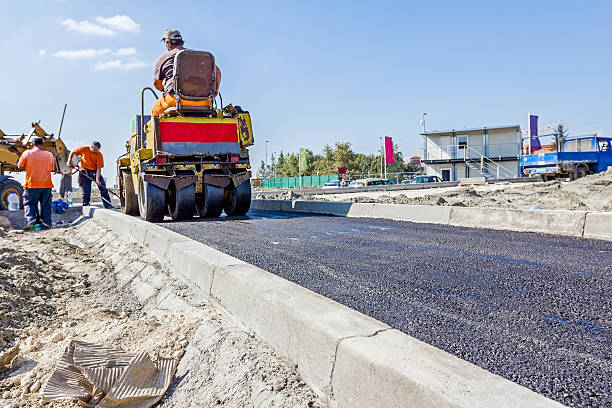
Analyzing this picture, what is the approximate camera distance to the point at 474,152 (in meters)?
49.1

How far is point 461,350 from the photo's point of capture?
2.41m

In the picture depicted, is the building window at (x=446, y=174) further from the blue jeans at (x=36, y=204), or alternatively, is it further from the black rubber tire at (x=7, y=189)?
the blue jeans at (x=36, y=204)

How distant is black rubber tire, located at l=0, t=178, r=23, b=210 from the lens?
1318 cm

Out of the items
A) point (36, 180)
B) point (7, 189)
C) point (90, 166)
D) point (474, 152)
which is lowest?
point (7, 189)

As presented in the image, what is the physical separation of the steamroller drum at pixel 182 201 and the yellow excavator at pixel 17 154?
6655 mm

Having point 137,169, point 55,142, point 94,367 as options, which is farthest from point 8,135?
point 94,367

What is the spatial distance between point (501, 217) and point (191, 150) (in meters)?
5.59

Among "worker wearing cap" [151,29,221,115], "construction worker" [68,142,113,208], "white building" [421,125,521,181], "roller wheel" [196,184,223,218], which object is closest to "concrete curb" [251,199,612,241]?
"roller wheel" [196,184,223,218]

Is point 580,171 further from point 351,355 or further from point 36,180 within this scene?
point 351,355

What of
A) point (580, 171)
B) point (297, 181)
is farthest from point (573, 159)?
point (297, 181)

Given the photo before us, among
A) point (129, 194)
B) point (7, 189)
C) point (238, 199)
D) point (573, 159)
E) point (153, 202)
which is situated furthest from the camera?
point (573, 159)

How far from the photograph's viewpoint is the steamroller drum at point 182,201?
925 centimetres

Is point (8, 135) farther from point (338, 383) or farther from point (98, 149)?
point (338, 383)

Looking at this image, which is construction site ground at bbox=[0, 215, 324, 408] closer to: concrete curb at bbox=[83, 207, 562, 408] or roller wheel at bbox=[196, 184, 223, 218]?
concrete curb at bbox=[83, 207, 562, 408]
